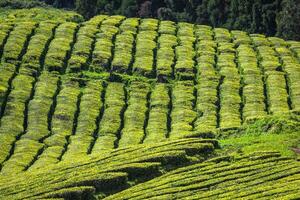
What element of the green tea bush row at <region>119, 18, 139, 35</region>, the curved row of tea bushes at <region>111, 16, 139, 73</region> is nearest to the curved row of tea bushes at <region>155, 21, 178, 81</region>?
the green tea bush row at <region>119, 18, 139, 35</region>

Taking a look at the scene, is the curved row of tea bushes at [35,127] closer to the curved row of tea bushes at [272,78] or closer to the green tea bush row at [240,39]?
the curved row of tea bushes at [272,78]

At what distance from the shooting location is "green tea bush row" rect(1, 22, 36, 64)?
9625 cm

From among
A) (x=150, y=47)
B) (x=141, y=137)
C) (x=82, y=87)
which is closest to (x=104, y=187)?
(x=141, y=137)

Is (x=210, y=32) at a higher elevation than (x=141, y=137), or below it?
higher

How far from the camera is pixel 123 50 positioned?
102 meters

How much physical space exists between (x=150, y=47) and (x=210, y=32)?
1668cm

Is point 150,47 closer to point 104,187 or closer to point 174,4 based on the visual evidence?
point 104,187

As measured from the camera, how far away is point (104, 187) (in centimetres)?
5394

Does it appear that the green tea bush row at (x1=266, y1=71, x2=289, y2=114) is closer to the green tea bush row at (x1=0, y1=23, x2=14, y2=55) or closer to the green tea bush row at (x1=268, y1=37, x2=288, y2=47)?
the green tea bush row at (x1=268, y1=37, x2=288, y2=47)

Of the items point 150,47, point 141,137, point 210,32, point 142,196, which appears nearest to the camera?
point 142,196

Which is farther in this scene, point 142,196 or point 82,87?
point 82,87

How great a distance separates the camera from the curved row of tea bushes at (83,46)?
9688 cm

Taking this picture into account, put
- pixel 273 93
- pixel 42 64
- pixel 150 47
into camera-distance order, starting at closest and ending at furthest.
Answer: pixel 273 93
pixel 42 64
pixel 150 47

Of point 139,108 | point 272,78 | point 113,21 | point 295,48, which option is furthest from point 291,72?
point 113,21
